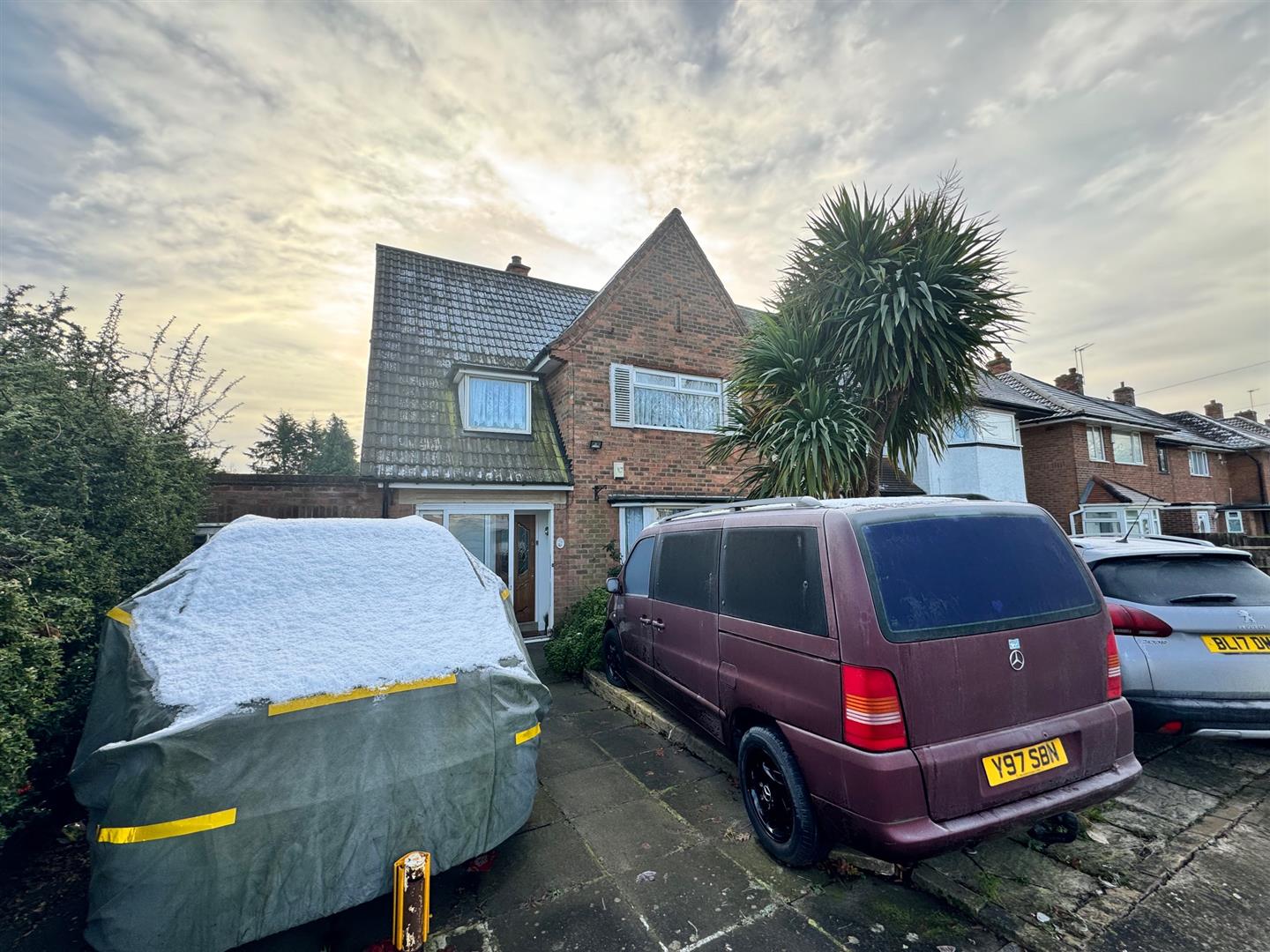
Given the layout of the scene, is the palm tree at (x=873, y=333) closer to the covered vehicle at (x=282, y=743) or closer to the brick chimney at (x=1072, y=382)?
the covered vehicle at (x=282, y=743)

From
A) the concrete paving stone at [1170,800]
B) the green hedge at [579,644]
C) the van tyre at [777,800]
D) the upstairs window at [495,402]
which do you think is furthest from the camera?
the upstairs window at [495,402]

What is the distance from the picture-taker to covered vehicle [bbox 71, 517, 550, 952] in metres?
1.87

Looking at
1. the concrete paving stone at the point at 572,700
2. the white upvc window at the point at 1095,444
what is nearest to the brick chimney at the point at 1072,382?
the white upvc window at the point at 1095,444

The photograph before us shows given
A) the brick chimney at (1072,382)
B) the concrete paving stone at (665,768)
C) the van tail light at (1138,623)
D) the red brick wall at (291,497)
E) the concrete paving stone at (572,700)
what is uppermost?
the brick chimney at (1072,382)

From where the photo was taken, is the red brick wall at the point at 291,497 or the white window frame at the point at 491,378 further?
the white window frame at the point at 491,378

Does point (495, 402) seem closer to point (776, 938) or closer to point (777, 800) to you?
point (777, 800)

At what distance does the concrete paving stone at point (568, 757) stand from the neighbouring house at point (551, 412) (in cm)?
407

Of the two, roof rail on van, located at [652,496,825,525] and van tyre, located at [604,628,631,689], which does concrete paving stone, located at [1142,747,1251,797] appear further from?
van tyre, located at [604,628,631,689]

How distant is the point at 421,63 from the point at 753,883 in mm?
7846

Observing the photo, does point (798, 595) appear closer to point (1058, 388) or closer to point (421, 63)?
point (421, 63)

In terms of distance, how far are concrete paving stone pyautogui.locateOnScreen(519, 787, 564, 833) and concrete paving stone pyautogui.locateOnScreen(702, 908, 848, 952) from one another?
4.70ft

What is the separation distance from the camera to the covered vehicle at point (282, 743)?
1869 millimetres

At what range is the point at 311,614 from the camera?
2.73m

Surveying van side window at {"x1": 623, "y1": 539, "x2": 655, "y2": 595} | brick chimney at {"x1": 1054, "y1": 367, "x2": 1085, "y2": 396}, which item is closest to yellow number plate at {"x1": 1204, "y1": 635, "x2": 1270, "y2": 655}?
van side window at {"x1": 623, "y1": 539, "x2": 655, "y2": 595}
